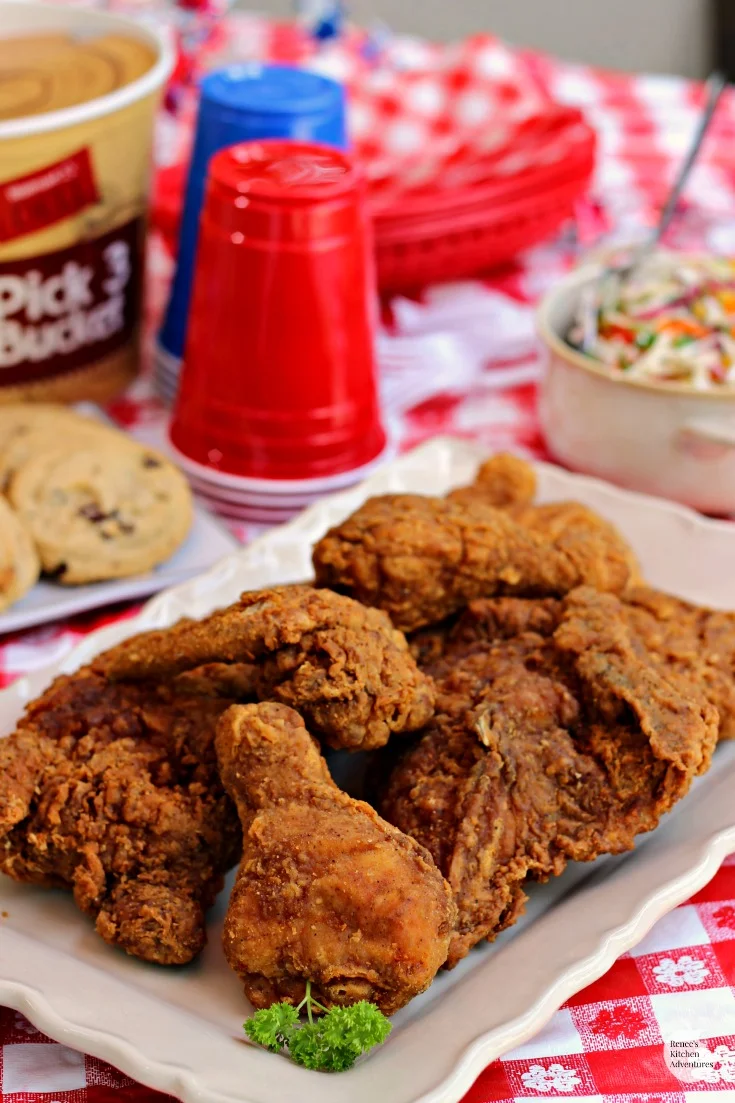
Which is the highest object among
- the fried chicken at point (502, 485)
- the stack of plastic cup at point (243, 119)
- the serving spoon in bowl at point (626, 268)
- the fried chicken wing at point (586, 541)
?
the stack of plastic cup at point (243, 119)

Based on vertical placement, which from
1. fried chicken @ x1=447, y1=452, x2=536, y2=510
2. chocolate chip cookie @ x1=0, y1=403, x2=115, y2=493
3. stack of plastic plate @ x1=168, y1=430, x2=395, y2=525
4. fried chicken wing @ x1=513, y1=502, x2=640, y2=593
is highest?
fried chicken wing @ x1=513, y1=502, x2=640, y2=593

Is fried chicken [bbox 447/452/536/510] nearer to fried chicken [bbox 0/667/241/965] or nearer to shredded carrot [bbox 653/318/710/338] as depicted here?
shredded carrot [bbox 653/318/710/338]

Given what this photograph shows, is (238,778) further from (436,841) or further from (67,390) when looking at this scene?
(67,390)

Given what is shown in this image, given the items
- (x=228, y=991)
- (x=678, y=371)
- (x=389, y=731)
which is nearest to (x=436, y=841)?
(x=389, y=731)

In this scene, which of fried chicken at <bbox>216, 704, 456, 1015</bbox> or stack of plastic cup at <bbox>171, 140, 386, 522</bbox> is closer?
fried chicken at <bbox>216, 704, 456, 1015</bbox>

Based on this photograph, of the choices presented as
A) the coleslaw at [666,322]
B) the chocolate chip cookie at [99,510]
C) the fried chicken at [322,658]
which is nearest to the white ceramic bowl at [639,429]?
the coleslaw at [666,322]

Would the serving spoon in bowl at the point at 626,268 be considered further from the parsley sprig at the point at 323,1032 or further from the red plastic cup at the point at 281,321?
the parsley sprig at the point at 323,1032

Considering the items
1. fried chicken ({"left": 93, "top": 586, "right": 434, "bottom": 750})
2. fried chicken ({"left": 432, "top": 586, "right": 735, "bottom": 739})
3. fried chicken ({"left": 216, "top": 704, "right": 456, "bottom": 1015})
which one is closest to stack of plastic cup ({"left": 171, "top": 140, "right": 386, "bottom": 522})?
fried chicken ({"left": 432, "top": 586, "right": 735, "bottom": 739})
